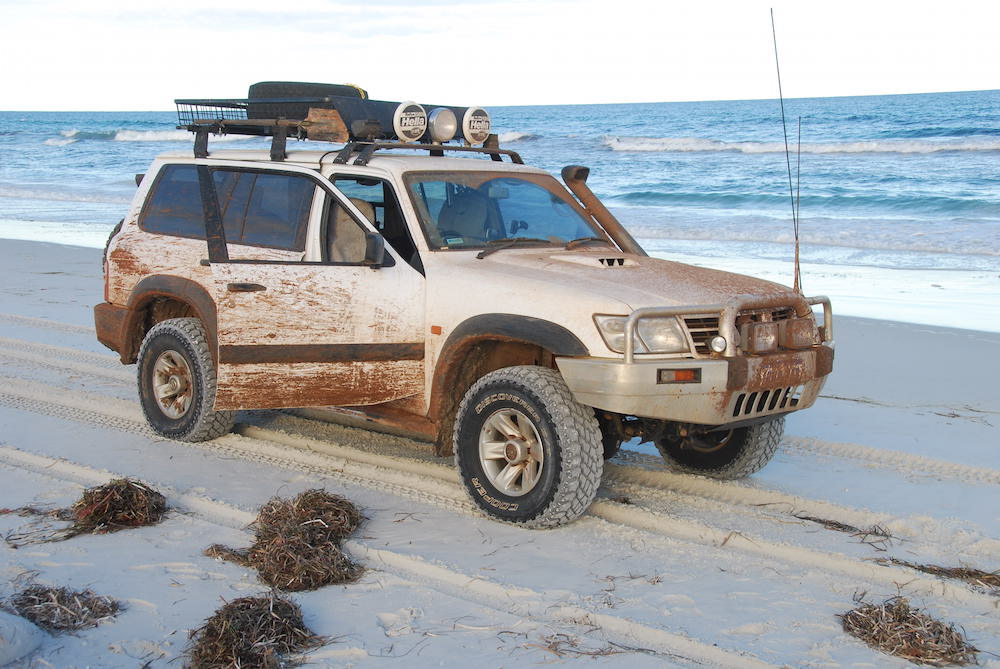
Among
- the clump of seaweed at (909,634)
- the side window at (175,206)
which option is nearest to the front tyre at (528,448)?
the clump of seaweed at (909,634)

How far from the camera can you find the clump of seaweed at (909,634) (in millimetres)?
3893

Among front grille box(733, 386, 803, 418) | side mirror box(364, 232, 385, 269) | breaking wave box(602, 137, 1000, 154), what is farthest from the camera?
breaking wave box(602, 137, 1000, 154)

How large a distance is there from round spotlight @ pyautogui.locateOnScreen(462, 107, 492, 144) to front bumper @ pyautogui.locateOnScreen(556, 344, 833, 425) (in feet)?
7.28

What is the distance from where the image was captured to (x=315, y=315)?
591 centimetres

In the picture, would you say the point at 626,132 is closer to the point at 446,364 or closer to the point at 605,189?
the point at 605,189

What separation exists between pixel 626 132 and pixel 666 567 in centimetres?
5127

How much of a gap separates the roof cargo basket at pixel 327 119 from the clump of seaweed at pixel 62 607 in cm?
292

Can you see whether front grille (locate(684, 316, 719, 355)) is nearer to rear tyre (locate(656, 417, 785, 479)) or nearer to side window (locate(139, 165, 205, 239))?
rear tyre (locate(656, 417, 785, 479))

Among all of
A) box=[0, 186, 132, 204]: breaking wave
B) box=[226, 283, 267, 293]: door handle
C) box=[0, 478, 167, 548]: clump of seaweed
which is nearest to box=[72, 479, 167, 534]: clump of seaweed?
box=[0, 478, 167, 548]: clump of seaweed

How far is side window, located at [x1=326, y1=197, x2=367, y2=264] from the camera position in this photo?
5.95m

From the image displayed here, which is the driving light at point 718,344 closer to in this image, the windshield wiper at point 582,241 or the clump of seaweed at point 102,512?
the windshield wiper at point 582,241

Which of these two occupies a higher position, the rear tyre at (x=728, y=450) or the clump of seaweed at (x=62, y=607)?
the rear tyre at (x=728, y=450)

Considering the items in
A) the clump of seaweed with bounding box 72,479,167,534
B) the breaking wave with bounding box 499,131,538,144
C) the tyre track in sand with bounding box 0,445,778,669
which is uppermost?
the breaking wave with bounding box 499,131,538,144

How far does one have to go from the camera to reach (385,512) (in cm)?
546
